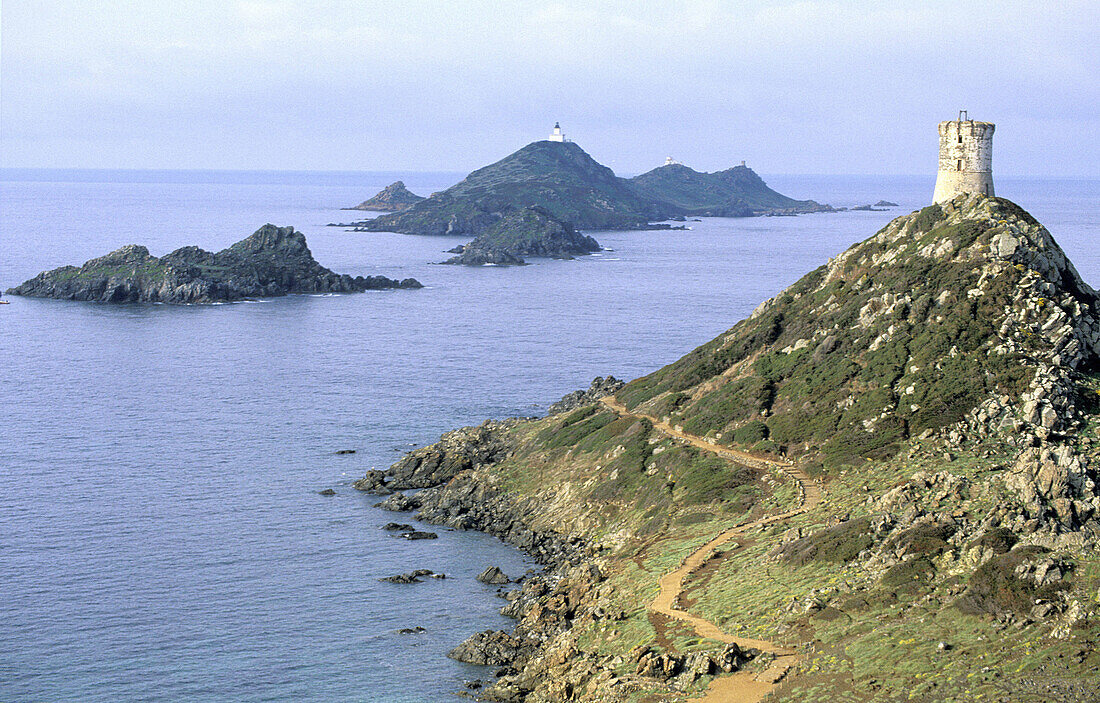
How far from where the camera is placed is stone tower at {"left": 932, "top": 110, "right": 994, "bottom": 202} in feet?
267

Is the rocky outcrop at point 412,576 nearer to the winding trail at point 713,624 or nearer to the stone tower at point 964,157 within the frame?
the winding trail at point 713,624

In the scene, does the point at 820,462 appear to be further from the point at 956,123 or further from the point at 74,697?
the point at 74,697

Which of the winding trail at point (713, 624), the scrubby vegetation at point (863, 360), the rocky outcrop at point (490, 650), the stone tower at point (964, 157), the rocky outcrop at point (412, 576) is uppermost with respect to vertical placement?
the stone tower at point (964, 157)

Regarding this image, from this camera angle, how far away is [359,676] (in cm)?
5581

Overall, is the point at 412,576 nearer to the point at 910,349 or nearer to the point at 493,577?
the point at 493,577

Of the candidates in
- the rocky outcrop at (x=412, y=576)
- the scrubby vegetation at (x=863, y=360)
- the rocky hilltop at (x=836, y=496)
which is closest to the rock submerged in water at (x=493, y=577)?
the rocky hilltop at (x=836, y=496)

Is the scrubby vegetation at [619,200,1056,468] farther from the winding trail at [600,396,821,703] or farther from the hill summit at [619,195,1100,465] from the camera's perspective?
the winding trail at [600,396,821,703]

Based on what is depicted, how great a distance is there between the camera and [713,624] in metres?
52.1

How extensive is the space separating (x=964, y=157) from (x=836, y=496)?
113 ft

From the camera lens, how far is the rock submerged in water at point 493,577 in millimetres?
69062

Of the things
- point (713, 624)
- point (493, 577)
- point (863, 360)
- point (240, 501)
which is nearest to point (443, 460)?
point (240, 501)

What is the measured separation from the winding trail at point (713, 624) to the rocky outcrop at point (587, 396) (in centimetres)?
1224

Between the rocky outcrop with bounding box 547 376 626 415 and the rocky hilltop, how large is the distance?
23.1 ft

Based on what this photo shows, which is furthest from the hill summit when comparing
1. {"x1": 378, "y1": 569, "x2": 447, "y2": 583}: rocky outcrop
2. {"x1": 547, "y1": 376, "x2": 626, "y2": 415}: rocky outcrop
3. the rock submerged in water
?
{"x1": 378, "y1": 569, "x2": 447, "y2": 583}: rocky outcrop
